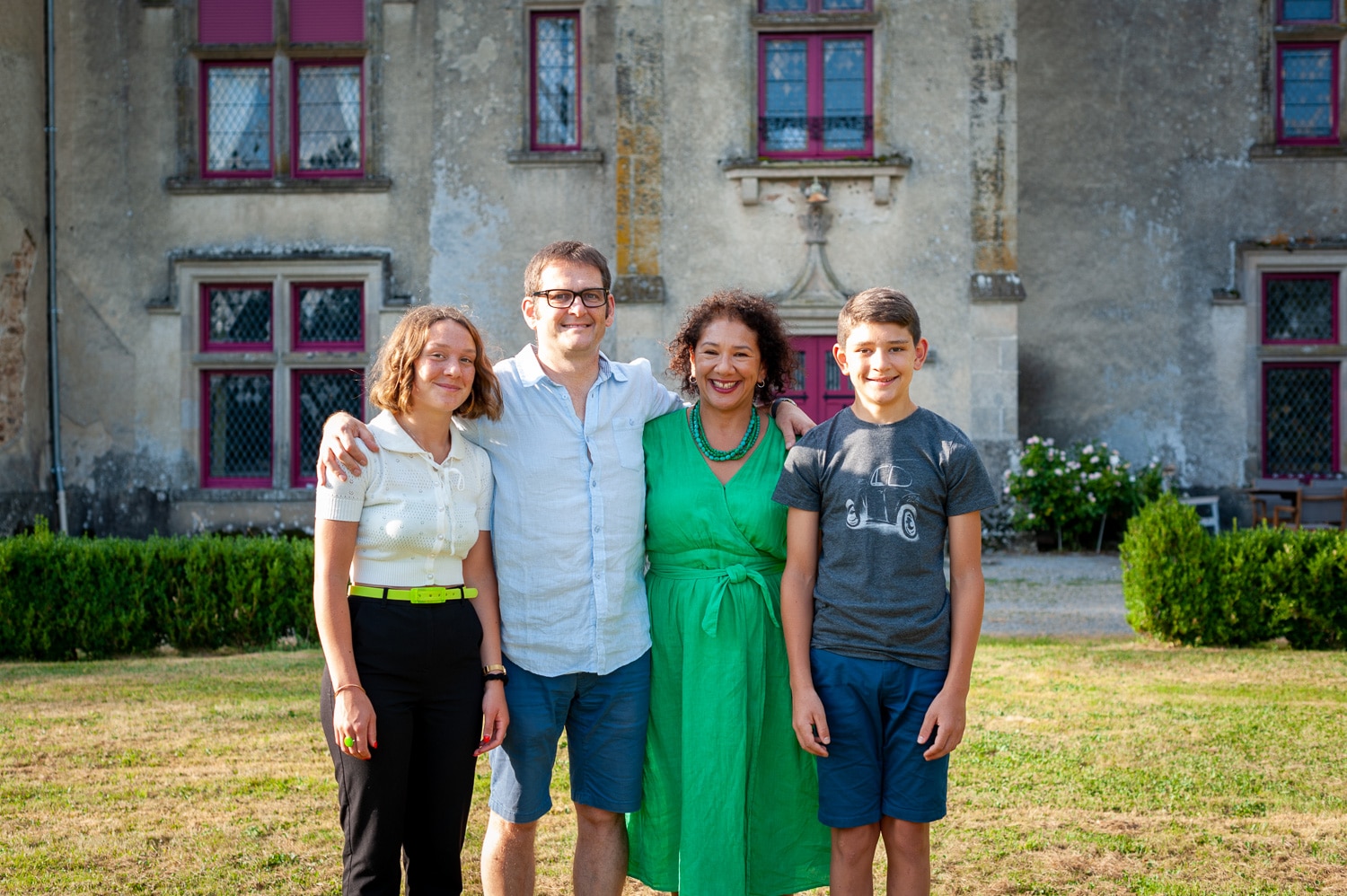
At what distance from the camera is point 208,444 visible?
1359cm

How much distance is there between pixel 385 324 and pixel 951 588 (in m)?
11.2

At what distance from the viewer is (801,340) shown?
12.9m

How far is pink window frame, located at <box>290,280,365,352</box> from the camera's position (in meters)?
13.5

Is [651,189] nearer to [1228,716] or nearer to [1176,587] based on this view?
[1176,587]

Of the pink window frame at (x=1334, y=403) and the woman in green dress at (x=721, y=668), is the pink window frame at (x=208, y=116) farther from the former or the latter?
the pink window frame at (x=1334, y=403)

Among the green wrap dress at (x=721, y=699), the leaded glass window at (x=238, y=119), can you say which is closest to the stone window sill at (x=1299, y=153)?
the leaded glass window at (x=238, y=119)

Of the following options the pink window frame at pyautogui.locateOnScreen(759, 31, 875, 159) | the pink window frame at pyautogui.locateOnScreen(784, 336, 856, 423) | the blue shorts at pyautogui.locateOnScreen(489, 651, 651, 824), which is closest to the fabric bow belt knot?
the blue shorts at pyautogui.locateOnScreen(489, 651, 651, 824)

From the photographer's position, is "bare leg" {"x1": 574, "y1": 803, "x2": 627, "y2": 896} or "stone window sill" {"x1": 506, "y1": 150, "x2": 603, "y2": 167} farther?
"stone window sill" {"x1": 506, "y1": 150, "x2": 603, "y2": 167}

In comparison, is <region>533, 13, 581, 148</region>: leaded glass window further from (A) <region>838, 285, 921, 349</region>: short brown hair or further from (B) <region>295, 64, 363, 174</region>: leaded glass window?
(A) <region>838, 285, 921, 349</region>: short brown hair

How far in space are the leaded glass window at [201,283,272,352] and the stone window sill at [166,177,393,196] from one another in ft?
3.54

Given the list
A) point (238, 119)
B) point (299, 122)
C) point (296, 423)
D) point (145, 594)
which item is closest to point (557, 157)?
point (299, 122)

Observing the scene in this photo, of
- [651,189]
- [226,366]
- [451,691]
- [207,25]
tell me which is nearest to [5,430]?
[226,366]

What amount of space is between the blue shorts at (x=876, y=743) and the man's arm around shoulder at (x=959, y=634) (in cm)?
4

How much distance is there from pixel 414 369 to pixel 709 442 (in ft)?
2.69
